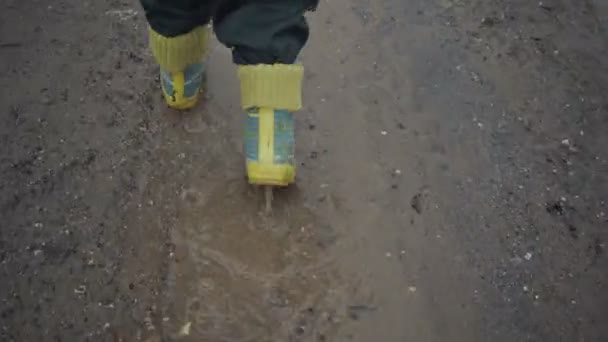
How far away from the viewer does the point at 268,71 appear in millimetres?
1476

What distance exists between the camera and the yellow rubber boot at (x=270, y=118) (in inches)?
58.6

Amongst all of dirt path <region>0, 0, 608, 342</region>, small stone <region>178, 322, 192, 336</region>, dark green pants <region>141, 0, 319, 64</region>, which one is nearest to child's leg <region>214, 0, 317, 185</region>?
dark green pants <region>141, 0, 319, 64</region>

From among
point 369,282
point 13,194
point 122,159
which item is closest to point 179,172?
point 122,159

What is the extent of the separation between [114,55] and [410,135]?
0.71 m

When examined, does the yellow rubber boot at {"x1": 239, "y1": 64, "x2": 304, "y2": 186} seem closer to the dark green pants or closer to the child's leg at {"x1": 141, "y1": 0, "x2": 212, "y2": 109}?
the dark green pants

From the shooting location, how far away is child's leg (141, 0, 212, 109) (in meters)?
1.53

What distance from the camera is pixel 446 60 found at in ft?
6.42

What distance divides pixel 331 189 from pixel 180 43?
42 cm

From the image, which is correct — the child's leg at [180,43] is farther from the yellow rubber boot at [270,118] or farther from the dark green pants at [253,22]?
the yellow rubber boot at [270,118]

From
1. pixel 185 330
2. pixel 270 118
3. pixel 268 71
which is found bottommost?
pixel 185 330

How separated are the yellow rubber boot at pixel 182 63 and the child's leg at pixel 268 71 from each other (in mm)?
135

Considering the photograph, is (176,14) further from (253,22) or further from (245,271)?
(245,271)

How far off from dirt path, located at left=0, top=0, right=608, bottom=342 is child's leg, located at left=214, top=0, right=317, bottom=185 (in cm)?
10

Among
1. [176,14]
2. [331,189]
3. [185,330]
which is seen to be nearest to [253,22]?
[176,14]
